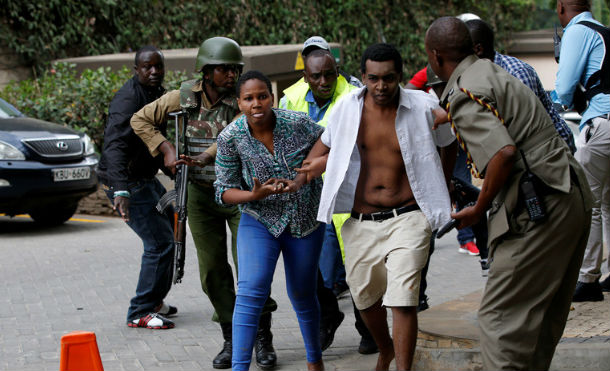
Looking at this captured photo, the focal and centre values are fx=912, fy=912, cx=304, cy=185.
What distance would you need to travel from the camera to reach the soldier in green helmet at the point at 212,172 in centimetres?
580

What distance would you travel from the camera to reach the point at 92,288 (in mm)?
8102

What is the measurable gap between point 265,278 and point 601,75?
3.07 meters

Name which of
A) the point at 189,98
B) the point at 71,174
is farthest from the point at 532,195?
the point at 71,174

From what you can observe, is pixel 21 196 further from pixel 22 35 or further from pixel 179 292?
pixel 22 35

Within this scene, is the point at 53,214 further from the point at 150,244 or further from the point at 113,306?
the point at 150,244

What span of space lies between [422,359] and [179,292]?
3.06 meters

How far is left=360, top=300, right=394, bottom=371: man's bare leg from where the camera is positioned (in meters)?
5.18

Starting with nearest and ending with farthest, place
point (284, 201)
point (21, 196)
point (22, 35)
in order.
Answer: point (284, 201) → point (21, 196) → point (22, 35)

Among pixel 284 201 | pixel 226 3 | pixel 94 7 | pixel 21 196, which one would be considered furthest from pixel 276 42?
pixel 284 201

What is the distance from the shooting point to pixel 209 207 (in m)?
5.96

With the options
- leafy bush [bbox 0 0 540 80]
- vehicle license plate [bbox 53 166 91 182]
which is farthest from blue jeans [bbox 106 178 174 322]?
leafy bush [bbox 0 0 540 80]

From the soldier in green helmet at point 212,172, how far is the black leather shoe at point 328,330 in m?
0.42

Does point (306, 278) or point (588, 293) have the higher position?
point (306, 278)

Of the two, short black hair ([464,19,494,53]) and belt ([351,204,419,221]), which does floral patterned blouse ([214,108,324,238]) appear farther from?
short black hair ([464,19,494,53])
